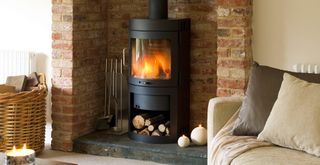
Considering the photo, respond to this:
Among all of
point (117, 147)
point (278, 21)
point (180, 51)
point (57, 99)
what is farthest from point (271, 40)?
point (57, 99)

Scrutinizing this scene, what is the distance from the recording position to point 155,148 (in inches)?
166

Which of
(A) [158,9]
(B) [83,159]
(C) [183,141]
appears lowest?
(B) [83,159]

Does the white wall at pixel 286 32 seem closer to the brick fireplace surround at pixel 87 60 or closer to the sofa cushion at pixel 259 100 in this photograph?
the brick fireplace surround at pixel 87 60

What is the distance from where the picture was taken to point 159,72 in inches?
171

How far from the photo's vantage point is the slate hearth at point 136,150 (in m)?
4.08

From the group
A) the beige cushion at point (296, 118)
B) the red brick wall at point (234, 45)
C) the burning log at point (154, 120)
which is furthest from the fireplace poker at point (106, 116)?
the beige cushion at point (296, 118)

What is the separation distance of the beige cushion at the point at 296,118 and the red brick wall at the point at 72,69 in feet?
6.44

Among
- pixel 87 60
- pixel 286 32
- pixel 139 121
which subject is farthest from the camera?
pixel 87 60

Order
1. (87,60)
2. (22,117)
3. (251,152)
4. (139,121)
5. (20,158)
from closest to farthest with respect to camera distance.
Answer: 1. (20,158)
2. (251,152)
3. (22,117)
4. (139,121)
5. (87,60)

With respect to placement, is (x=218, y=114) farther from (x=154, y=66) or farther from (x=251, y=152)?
(x=154, y=66)

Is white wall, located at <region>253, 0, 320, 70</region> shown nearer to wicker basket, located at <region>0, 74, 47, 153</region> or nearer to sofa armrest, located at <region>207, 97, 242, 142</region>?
sofa armrest, located at <region>207, 97, 242, 142</region>

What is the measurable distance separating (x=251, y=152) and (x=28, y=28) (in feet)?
9.15

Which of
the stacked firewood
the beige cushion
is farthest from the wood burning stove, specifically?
the beige cushion

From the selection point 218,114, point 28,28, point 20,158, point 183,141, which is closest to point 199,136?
point 183,141
